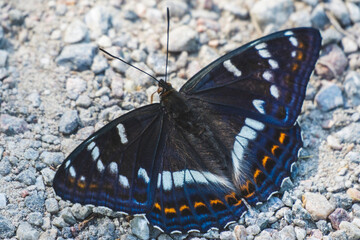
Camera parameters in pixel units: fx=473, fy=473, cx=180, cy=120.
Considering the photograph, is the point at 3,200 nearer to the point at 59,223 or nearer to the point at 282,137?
the point at 59,223

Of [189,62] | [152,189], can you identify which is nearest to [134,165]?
[152,189]

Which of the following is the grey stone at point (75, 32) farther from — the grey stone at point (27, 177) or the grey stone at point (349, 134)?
the grey stone at point (349, 134)

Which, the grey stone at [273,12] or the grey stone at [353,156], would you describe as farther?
the grey stone at [273,12]

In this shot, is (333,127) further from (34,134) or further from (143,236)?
(34,134)

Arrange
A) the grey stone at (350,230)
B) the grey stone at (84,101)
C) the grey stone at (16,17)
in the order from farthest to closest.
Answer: the grey stone at (16,17)
the grey stone at (84,101)
the grey stone at (350,230)

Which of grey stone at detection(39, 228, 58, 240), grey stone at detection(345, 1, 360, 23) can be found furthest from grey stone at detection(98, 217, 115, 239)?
grey stone at detection(345, 1, 360, 23)

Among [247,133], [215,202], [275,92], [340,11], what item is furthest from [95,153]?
[340,11]

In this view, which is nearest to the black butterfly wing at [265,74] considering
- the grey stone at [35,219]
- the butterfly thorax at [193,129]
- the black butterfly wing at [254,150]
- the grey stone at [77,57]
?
the black butterfly wing at [254,150]

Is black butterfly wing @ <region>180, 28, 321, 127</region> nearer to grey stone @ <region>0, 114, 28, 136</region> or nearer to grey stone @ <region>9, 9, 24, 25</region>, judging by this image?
grey stone @ <region>0, 114, 28, 136</region>
